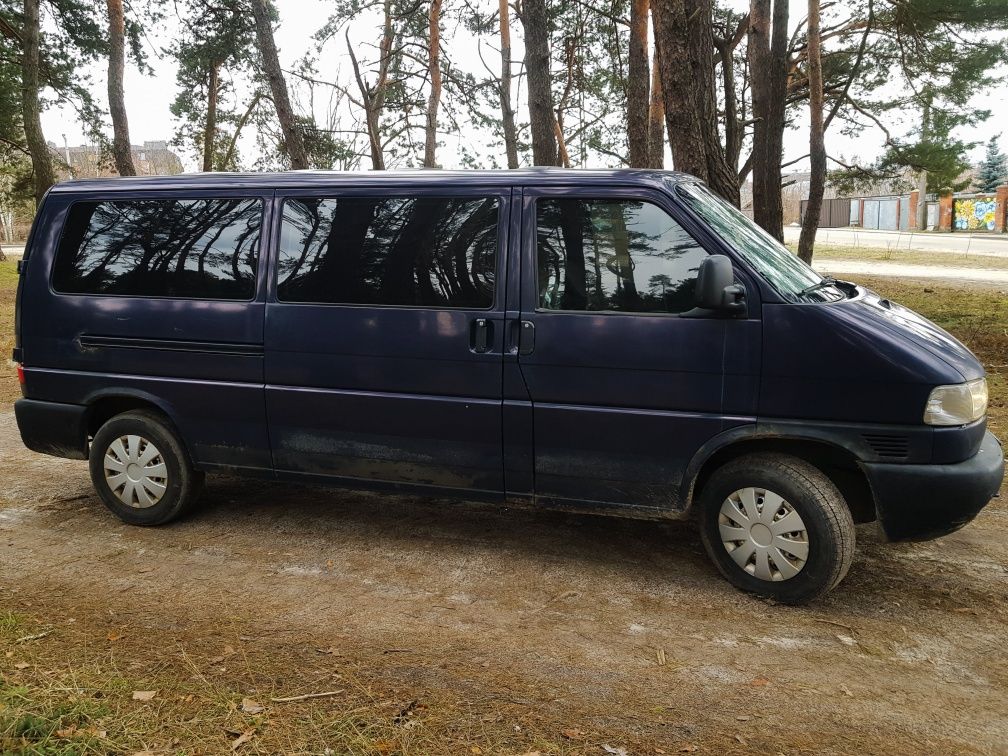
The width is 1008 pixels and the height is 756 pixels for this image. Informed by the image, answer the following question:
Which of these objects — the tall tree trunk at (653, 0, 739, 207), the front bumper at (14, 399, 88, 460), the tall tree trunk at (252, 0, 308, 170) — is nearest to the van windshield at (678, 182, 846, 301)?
the tall tree trunk at (653, 0, 739, 207)

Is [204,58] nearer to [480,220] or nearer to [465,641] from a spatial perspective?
[480,220]

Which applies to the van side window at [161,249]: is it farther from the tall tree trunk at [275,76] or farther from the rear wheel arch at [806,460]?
the tall tree trunk at [275,76]

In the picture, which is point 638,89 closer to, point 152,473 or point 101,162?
point 152,473

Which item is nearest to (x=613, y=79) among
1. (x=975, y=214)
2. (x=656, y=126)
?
(x=656, y=126)

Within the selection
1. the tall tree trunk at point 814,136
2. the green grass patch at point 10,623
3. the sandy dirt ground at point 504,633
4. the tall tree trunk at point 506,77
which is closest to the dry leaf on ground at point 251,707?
the sandy dirt ground at point 504,633

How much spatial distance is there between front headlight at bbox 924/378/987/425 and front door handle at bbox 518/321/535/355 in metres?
1.84

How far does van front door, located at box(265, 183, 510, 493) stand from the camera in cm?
438

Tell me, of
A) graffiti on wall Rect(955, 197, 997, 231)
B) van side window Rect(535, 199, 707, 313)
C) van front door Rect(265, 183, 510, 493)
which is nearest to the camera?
van side window Rect(535, 199, 707, 313)

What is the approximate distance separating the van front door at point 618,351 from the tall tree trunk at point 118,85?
60.9 ft

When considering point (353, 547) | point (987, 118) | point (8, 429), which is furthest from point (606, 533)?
point (987, 118)

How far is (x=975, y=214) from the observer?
49250 millimetres

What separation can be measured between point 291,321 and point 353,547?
4.41 feet

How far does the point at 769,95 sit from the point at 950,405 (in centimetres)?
Result: 1398

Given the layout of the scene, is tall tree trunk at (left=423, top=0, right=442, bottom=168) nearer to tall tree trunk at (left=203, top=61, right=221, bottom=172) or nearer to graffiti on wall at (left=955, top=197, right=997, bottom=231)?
tall tree trunk at (left=203, top=61, right=221, bottom=172)
